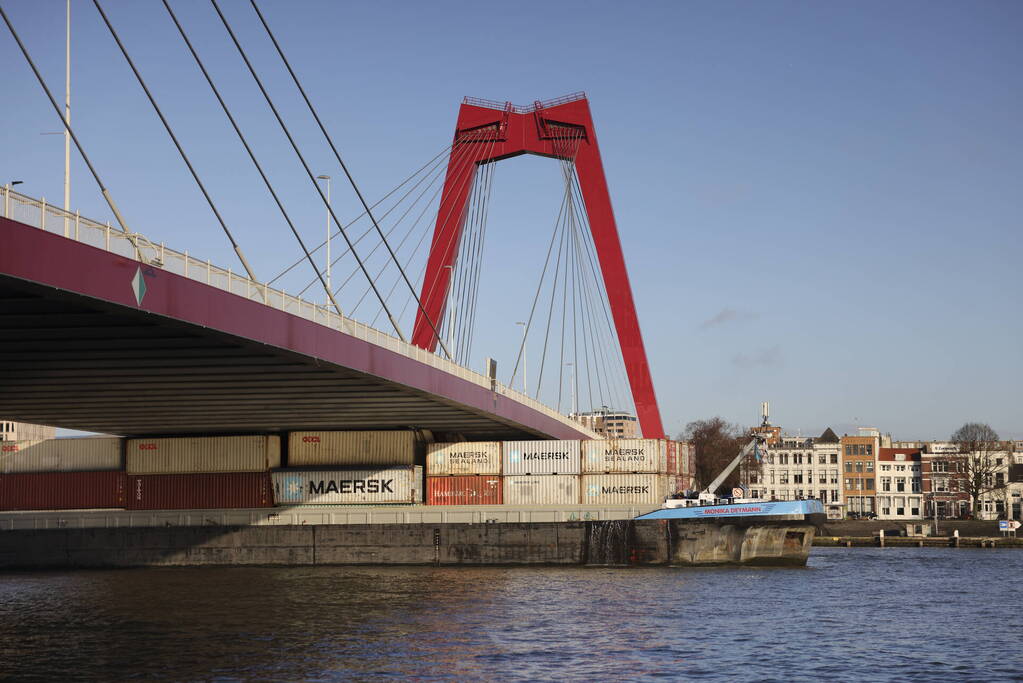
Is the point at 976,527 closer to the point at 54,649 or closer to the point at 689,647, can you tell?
the point at 689,647

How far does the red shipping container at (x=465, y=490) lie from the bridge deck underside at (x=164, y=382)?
2718mm

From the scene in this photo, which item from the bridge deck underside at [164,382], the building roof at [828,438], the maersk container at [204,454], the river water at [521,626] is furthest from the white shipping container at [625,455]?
the building roof at [828,438]

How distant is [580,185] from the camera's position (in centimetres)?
6084

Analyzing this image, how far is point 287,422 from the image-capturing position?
55250mm

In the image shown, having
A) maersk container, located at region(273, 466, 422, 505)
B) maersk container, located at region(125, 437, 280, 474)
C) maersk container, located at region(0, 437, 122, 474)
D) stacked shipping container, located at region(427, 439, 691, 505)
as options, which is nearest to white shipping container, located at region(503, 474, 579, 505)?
stacked shipping container, located at region(427, 439, 691, 505)

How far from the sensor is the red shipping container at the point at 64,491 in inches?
2399

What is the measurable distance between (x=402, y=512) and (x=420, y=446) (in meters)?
4.49

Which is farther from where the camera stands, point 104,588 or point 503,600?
point 104,588

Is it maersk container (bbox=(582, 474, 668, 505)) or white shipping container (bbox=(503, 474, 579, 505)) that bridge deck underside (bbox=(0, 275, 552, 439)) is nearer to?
white shipping container (bbox=(503, 474, 579, 505))

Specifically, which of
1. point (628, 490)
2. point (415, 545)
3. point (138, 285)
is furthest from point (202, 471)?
point (138, 285)

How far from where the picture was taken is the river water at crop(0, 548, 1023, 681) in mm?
25016

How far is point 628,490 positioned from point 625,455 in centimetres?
169

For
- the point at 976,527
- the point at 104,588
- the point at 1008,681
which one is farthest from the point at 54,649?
the point at 976,527

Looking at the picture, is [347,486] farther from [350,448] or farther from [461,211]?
[461,211]
